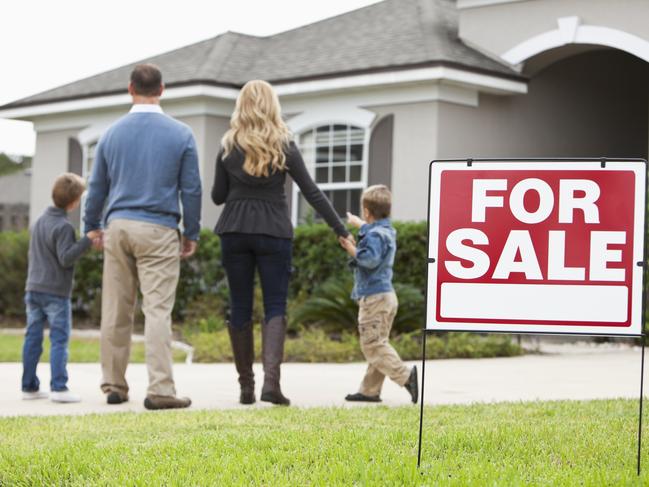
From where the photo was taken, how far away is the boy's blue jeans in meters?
7.87

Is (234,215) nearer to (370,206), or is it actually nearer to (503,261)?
(370,206)

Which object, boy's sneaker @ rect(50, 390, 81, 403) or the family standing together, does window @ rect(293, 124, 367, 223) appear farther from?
boy's sneaker @ rect(50, 390, 81, 403)

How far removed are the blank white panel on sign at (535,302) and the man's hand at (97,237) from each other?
3.49m

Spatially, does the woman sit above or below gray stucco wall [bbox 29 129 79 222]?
below

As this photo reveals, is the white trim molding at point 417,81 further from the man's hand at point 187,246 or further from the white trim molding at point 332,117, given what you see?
the man's hand at point 187,246

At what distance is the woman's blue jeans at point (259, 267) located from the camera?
24.3ft

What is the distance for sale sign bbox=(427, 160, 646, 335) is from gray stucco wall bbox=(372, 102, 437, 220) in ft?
34.7

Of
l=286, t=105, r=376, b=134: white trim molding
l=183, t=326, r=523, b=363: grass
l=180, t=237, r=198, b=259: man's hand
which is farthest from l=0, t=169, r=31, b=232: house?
l=180, t=237, r=198, b=259: man's hand

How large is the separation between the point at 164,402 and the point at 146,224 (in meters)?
1.19

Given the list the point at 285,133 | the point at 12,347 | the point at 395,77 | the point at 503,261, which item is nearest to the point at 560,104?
the point at 395,77

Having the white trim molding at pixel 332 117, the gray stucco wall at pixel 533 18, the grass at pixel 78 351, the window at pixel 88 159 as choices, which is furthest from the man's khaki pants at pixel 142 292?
the window at pixel 88 159

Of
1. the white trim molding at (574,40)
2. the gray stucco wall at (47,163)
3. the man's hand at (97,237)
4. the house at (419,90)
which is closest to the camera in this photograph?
the man's hand at (97,237)

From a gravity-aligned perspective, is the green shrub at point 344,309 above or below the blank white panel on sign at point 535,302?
below

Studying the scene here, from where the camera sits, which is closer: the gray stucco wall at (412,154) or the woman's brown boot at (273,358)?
the woman's brown boot at (273,358)
